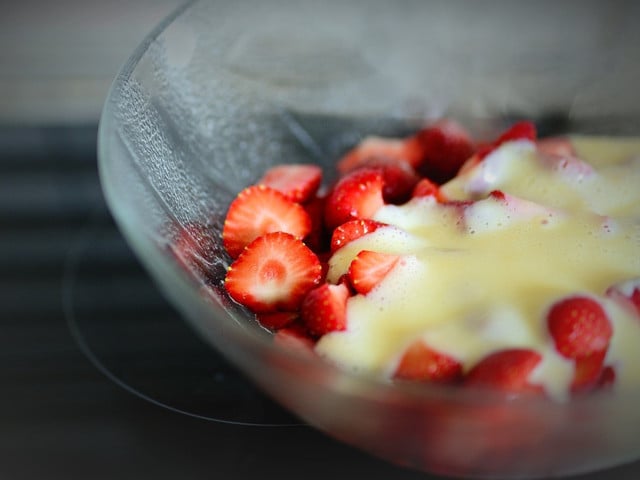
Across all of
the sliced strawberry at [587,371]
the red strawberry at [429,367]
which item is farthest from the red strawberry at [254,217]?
the sliced strawberry at [587,371]

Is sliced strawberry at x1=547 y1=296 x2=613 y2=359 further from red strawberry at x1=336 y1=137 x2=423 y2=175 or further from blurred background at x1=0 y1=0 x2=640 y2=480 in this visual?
red strawberry at x1=336 y1=137 x2=423 y2=175

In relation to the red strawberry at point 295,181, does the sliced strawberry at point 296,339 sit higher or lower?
lower

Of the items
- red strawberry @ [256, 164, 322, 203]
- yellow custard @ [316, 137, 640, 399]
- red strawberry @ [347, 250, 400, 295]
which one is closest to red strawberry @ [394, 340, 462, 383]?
yellow custard @ [316, 137, 640, 399]

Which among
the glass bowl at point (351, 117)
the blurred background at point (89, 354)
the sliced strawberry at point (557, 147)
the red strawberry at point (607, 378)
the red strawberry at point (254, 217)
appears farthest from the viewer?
the sliced strawberry at point (557, 147)

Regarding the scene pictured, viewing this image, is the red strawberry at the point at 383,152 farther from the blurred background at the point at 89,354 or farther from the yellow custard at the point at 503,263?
the blurred background at the point at 89,354

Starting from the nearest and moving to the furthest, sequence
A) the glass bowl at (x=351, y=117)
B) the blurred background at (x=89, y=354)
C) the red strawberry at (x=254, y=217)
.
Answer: the glass bowl at (x=351, y=117), the blurred background at (x=89, y=354), the red strawberry at (x=254, y=217)

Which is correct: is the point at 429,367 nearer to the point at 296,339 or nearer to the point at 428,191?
the point at 296,339
